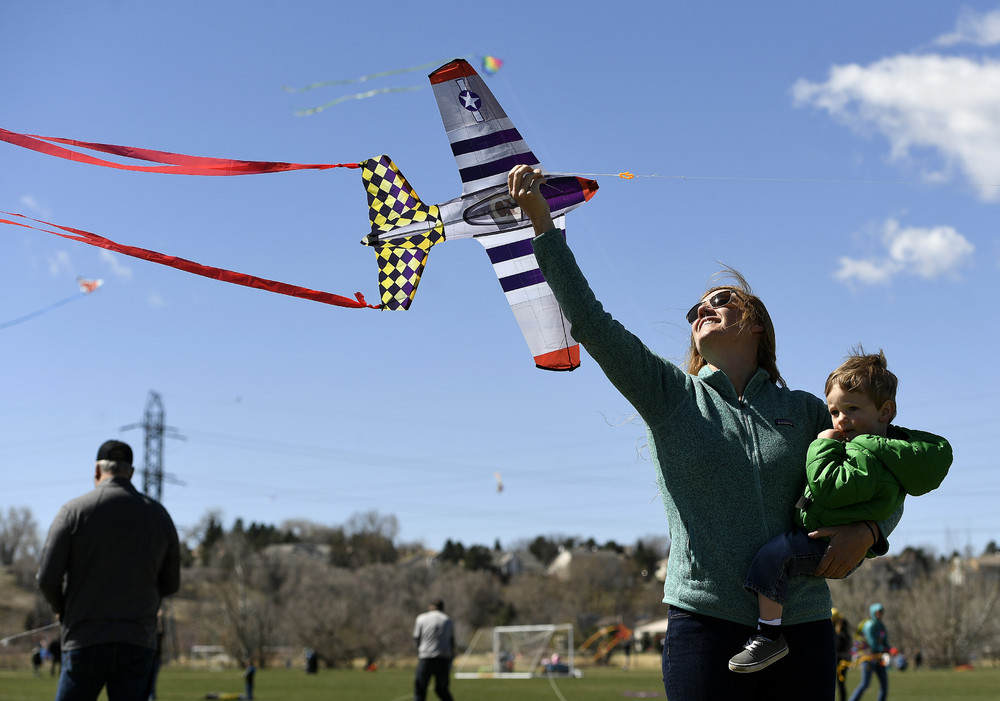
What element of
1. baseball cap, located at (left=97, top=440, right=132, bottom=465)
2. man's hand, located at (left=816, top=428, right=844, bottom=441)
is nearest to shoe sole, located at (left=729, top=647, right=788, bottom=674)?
man's hand, located at (left=816, top=428, right=844, bottom=441)

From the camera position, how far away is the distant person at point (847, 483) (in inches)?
105

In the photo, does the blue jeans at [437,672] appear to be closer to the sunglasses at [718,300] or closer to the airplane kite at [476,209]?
the airplane kite at [476,209]

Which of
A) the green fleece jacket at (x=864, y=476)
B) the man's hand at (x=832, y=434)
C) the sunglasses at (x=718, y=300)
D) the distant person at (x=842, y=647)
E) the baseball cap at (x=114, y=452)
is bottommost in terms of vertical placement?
the distant person at (x=842, y=647)

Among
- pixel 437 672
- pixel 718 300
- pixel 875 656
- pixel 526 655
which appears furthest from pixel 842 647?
pixel 526 655

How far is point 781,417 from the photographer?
9.67ft

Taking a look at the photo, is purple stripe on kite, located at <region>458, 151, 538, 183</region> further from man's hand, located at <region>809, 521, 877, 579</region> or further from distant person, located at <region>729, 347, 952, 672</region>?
man's hand, located at <region>809, 521, 877, 579</region>

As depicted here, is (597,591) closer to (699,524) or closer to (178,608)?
(178,608)

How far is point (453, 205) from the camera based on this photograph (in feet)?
12.7

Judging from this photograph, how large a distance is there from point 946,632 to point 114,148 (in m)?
58.4

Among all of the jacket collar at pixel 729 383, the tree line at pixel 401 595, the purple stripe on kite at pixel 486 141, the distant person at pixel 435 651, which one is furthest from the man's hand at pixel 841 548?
the tree line at pixel 401 595

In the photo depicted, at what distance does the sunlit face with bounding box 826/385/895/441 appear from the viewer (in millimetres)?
2932

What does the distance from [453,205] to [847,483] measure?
189cm

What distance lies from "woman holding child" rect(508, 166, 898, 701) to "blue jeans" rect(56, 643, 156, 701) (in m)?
2.88

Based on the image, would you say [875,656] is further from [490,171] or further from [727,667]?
[727,667]
